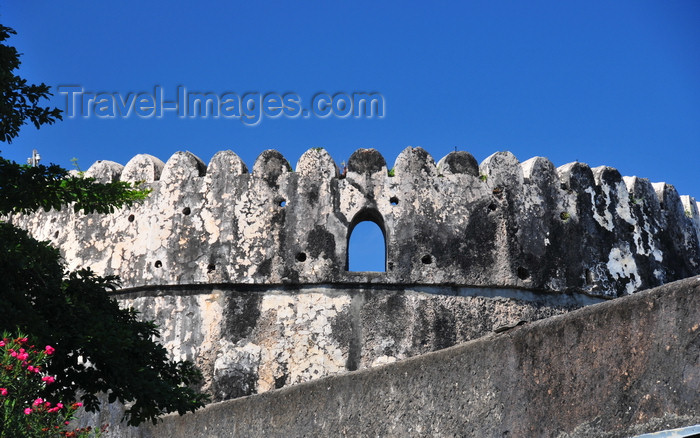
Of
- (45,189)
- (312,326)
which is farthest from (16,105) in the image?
(312,326)

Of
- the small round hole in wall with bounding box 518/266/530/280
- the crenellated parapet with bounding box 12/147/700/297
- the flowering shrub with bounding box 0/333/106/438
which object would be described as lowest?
the flowering shrub with bounding box 0/333/106/438

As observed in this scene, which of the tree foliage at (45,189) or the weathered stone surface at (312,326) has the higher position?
the tree foliage at (45,189)

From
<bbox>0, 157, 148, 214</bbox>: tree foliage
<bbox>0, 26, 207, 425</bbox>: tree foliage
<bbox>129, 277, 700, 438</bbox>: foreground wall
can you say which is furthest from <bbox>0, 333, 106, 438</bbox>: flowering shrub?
<bbox>129, 277, 700, 438</bbox>: foreground wall

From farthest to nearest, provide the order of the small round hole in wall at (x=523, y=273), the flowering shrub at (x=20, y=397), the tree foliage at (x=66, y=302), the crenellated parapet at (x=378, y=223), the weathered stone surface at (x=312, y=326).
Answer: the small round hole in wall at (x=523, y=273) < the crenellated parapet at (x=378, y=223) < the weathered stone surface at (x=312, y=326) < the tree foliage at (x=66, y=302) < the flowering shrub at (x=20, y=397)

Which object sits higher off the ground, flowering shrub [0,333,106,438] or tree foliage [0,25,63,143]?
tree foliage [0,25,63,143]

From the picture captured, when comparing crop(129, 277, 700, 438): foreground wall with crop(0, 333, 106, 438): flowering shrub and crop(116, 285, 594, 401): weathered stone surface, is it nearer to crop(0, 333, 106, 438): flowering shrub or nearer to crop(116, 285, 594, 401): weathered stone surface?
crop(0, 333, 106, 438): flowering shrub

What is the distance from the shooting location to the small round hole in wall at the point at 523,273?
9047 mm

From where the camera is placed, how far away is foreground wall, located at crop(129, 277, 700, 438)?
12.2 ft

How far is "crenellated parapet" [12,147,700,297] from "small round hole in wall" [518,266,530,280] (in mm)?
10

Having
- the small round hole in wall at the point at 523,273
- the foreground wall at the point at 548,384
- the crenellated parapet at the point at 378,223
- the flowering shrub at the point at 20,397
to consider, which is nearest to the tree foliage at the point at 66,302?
the flowering shrub at the point at 20,397

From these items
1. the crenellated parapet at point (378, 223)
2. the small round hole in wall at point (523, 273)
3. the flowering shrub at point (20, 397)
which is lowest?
the flowering shrub at point (20, 397)

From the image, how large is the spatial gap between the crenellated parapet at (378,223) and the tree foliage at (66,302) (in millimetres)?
2950

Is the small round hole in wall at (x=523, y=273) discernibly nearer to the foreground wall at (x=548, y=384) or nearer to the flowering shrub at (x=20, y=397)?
the foreground wall at (x=548, y=384)

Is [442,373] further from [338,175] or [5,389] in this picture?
[338,175]
